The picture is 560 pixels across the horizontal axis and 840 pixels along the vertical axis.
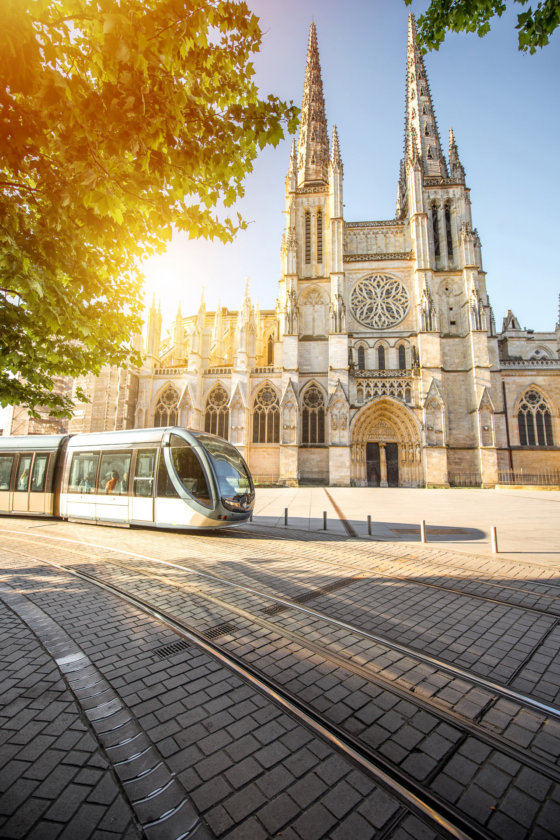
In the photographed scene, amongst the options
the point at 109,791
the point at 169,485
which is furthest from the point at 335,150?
the point at 109,791

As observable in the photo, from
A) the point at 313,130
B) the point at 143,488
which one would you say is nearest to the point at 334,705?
the point at 143,488

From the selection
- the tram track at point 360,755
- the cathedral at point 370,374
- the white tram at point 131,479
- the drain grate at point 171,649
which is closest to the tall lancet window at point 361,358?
the cathedral at point 370,374

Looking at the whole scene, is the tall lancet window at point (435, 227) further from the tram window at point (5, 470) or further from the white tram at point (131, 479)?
the tram window at point (5, 470)

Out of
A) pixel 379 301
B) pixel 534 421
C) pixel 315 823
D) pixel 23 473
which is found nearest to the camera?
pixel 315 823

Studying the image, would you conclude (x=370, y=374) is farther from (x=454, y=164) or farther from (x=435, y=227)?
(x=454, y=164)

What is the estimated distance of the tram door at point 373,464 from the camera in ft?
81.3

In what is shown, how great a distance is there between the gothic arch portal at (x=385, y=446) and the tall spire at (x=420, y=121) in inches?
750

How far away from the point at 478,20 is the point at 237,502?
7264 mm

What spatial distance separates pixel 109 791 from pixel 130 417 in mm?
26027

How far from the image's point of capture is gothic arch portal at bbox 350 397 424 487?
2361 centimetres

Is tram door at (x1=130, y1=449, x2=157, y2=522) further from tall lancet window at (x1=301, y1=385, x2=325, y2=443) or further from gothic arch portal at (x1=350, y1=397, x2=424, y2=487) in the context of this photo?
gothic arch portal at (x1=350, y1=397, x2=424, y2=487)

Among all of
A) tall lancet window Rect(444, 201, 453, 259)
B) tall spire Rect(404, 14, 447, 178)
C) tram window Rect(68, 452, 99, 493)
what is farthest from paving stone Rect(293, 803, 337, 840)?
tall spire Rect(404, 14, 447, 178)

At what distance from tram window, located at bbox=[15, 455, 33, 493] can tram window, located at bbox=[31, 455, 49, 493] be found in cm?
20

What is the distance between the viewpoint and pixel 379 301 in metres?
26.6
